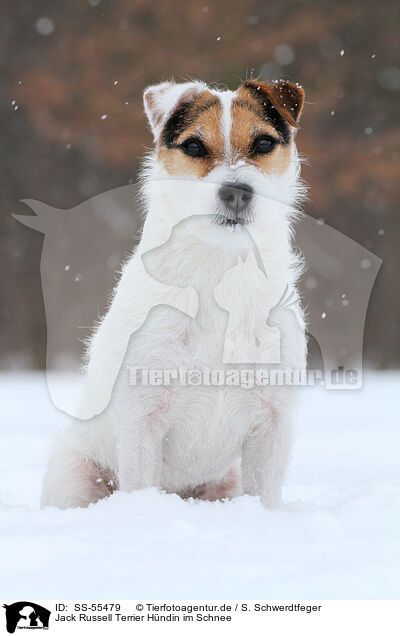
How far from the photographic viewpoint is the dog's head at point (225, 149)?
3.26m

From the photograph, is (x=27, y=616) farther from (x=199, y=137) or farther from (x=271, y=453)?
(x=199, y=137)

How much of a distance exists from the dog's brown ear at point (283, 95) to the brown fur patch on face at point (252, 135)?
6 cm

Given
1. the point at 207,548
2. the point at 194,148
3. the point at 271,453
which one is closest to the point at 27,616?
the point at 207,548

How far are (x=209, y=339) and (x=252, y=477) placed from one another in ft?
2.44

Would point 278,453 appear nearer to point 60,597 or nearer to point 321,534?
point 321,534

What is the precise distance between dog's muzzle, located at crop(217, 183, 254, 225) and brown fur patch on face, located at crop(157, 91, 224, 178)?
18 cm

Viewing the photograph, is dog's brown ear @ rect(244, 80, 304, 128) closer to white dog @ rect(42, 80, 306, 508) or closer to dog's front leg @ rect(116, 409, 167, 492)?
white dog @ rect(42, 80, 306, 508)

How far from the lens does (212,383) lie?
3195 mm

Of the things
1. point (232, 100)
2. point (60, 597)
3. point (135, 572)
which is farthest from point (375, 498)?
point (232, 100)

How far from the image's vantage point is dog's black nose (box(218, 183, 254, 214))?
126 inches

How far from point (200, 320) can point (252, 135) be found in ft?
3.11

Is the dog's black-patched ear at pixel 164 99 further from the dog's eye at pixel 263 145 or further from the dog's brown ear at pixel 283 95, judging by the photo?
the dog's eye at pixel 263 145

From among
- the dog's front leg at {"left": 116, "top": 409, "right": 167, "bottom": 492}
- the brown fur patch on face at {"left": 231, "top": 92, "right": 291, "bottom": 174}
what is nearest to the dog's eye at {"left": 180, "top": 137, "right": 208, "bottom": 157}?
the brown fur patch on face at {"left": 231, "top": 92, "right": 291, "bottom": 174}

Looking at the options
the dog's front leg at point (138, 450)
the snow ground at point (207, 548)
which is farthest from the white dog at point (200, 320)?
the snow ground at point (207, 548)
